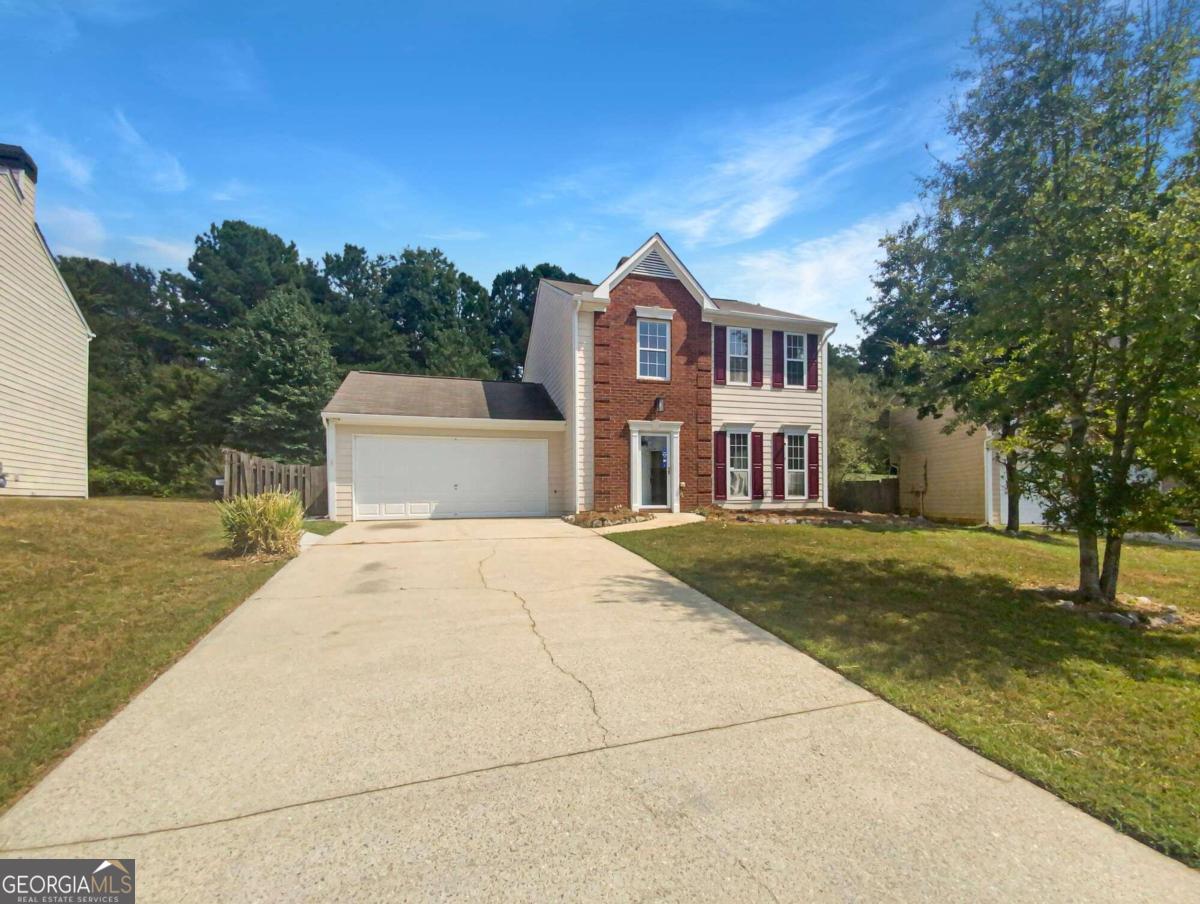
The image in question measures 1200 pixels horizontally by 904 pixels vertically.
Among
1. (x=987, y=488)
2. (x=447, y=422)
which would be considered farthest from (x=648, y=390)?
(x=987, y=488)

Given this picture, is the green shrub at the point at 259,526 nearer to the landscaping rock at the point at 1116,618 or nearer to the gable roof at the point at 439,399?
the gable roof at the point at 439,399

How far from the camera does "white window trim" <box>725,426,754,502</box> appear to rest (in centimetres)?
1562

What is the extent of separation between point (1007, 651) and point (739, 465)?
36.5 ft

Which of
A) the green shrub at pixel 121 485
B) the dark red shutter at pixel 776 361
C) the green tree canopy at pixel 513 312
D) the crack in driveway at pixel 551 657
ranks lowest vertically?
the crack in driveway at pixel 551 657

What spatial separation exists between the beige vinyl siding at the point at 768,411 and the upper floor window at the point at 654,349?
168 cm

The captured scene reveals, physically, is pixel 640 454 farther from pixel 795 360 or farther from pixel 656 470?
pixel 795 360

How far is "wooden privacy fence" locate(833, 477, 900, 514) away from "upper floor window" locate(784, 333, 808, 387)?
293 inches

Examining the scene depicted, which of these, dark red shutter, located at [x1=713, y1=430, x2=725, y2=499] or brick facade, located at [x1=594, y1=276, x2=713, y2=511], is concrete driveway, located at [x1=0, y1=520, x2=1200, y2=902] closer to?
brick facade, located at [x1=594, y1=276, x2=713, y2=511]

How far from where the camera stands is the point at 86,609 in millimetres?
5477

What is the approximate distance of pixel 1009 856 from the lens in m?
2.38

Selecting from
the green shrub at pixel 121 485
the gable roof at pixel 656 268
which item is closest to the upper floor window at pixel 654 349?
the gable roof at pixel 656 268

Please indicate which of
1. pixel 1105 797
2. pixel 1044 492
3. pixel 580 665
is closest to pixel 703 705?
pixel 580 665

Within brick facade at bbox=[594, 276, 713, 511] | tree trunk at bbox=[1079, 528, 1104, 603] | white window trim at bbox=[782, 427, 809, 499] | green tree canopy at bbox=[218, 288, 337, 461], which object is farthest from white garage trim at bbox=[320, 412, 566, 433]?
green tree canopy at bbox=[218, 288, 337, 461]

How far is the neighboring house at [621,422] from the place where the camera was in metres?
14.4
